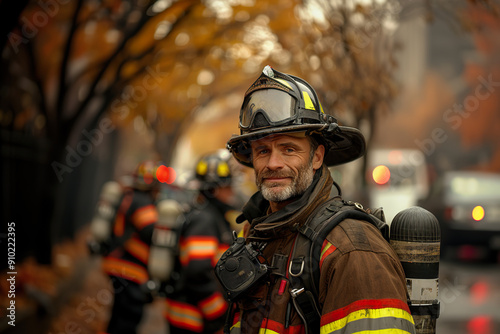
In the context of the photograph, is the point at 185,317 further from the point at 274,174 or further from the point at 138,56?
the point at 138,56

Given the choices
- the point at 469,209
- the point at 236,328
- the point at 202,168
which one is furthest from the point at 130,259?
the point at 469,209

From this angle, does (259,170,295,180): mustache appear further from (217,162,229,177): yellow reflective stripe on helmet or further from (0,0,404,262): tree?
(0,0,404,262): tree

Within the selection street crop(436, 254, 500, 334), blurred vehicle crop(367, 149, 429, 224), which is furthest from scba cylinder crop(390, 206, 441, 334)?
blurred vehicle crop(367, 149, 429, 224)

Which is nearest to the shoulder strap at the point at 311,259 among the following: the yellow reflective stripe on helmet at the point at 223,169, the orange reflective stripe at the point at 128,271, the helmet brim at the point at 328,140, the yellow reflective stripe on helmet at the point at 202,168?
the helmet brim at the point at 328,140

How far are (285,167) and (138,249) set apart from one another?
3.88 metres

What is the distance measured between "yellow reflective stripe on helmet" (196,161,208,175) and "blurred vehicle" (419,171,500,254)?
851cm

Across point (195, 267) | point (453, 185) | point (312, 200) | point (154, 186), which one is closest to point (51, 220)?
point (154, 186)

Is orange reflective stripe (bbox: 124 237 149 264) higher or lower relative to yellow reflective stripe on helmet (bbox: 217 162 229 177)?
lower

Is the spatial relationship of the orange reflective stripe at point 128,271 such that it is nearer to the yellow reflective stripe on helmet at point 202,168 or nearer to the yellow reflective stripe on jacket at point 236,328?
the yellow reflective stripe on helmet at point 202,168

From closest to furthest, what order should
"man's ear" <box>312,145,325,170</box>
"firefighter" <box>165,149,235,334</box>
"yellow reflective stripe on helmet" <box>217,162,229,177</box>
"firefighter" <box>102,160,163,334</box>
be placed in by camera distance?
"man's ear" <box>312,145,325,170</box> → "firefighter" <box>165,149,235,334</box> → "firefighter" <box>102,160,163,334</box> → "yellow reflective stripe on helmet" <box>217,162,229,177</box>

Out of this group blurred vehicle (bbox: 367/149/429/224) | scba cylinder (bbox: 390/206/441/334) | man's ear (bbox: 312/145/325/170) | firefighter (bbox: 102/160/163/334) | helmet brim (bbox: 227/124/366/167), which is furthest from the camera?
blurred vehicle (bbox: 367/149/429/224)

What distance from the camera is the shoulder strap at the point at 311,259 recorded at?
89.0 inches

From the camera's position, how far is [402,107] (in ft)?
123

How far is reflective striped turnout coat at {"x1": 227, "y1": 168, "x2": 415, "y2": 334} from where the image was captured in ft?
6.86
